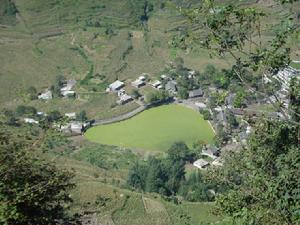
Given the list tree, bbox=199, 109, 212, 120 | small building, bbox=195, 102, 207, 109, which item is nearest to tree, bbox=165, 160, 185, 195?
tree, bbox=199, 109, 212, 120

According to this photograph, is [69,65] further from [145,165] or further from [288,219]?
[288,219]

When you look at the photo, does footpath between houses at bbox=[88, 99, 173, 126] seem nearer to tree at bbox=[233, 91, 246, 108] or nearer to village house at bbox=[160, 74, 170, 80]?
village house at bbox=[160, 74, 170, 80]

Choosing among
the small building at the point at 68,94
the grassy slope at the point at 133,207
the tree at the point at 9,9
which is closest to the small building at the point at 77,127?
the small building at the point at 68,94

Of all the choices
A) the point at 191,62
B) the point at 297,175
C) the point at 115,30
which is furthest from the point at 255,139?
the point at 115,30

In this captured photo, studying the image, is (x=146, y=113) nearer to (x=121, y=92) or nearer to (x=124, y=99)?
(x=124, y=99)

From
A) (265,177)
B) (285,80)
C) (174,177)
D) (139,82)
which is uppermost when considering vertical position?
(285,80)

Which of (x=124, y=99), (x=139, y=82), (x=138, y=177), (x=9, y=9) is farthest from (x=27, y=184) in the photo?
(x=9, y=9)
